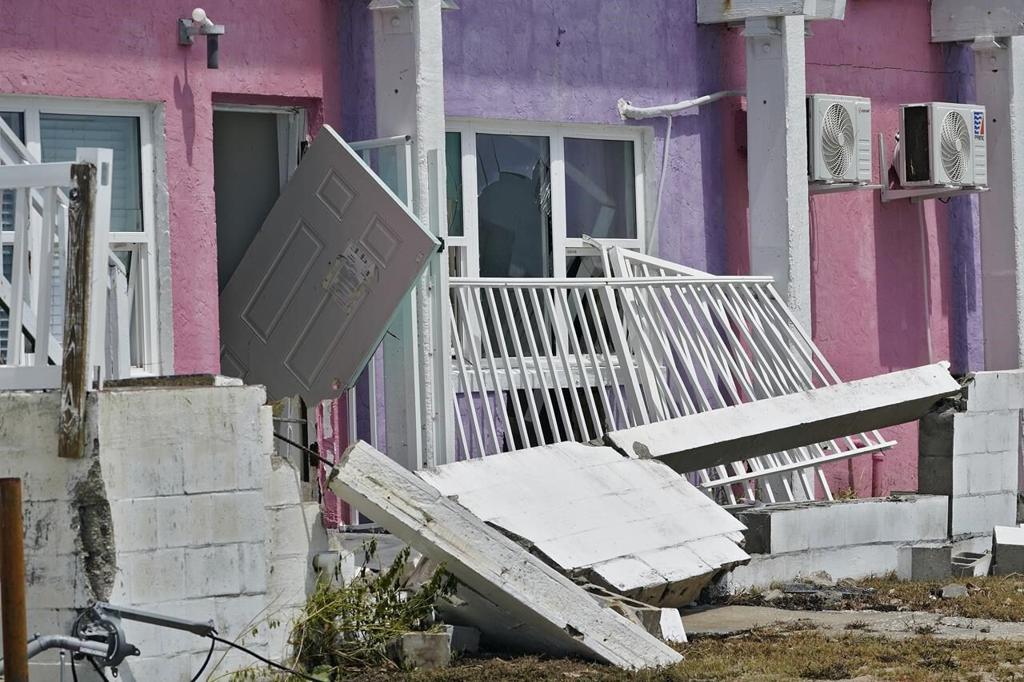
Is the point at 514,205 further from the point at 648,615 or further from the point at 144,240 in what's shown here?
the point at 648,615

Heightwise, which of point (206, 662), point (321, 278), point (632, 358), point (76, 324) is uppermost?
point (321, 278)

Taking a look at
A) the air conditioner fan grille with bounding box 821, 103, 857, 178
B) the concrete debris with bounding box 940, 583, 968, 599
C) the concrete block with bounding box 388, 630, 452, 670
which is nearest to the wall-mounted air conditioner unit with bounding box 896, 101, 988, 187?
the air conditioner fan grille with bounding box 821, 103, 857, 178

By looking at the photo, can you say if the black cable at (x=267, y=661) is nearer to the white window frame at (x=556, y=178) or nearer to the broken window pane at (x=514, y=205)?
the white window frame at (x=556, y=178)

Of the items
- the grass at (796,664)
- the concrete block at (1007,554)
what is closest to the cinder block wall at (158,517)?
the grass at (796,664)

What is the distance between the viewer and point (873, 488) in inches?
551

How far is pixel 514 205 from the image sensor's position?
482 inches

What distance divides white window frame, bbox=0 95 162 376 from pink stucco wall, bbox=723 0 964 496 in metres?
4.80

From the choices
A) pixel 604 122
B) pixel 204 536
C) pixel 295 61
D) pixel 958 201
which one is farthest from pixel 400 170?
pixel 958 201

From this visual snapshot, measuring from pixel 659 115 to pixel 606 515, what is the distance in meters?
4.08

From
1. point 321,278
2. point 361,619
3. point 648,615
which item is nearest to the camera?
point 361,619

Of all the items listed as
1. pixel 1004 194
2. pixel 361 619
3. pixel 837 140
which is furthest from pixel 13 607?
pixel 1004 194

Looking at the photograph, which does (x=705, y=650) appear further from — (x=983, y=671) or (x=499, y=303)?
(x=499, y=303)

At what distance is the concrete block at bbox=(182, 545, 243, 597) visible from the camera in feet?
25.0

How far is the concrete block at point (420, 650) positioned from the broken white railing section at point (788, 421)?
8.11 feet
